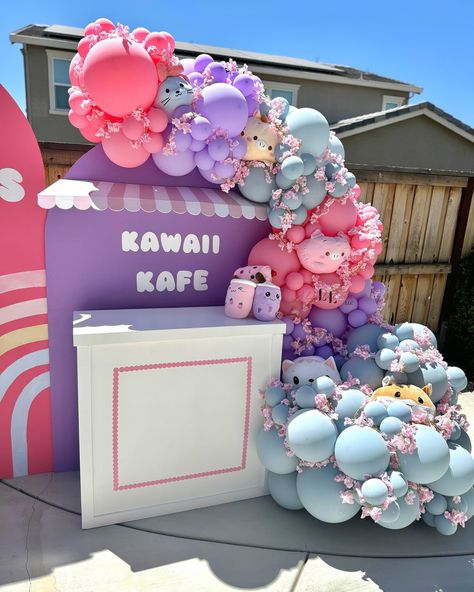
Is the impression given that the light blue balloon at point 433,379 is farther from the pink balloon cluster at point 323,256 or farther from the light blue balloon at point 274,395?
the light blue balloon at point 274,395

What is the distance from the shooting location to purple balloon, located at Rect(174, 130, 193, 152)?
2514 mm

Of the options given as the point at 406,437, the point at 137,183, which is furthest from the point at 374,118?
the point at 406,437

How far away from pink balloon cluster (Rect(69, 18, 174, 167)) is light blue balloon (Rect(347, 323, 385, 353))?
67.6 inches

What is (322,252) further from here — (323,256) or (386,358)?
(386,358)

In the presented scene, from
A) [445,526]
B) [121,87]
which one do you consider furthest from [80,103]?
[445,526]

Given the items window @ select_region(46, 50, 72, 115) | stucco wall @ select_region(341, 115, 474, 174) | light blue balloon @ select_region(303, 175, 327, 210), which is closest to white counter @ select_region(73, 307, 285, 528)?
light blue balloon @ select_region(303, 175, 327, 210)

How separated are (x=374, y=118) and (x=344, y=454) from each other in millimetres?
9701

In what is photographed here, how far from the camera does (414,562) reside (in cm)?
231

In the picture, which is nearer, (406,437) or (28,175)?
(406,437)

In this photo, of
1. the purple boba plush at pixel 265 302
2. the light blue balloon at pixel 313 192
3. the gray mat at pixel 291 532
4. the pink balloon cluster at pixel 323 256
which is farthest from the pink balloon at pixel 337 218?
the gray mat at pixel 291 532

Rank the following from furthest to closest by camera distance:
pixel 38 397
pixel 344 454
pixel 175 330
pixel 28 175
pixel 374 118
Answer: pixel 374 118
pixel 38 397
pixel 28 175
pixel 175 330
pixel 344 454

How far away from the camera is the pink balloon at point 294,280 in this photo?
2.89m

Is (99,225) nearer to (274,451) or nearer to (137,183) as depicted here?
(137,183)

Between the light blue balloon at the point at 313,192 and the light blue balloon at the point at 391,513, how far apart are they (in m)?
1.75
